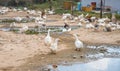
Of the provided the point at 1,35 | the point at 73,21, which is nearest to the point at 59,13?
the point at 73,21

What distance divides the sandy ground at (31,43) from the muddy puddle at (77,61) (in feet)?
2.28

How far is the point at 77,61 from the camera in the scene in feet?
52.3

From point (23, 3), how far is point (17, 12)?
38.4 ft

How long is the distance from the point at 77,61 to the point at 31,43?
554 centimetres

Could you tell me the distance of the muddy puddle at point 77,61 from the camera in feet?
47.6

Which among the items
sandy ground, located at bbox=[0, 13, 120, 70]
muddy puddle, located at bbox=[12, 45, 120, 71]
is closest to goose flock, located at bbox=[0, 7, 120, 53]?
sandy ground, located at bbox=[0, 13, 120, 70]

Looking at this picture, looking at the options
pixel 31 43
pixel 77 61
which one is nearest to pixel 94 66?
pixel 77 61

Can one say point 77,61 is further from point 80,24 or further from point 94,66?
point 80,24

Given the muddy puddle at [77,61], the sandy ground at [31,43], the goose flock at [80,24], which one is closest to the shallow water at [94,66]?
the muddy puddle at [77,61]

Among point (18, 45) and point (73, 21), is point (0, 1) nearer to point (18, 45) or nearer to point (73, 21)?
point (73, 21)

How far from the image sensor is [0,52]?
17.6 m

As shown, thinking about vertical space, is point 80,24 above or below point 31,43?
below

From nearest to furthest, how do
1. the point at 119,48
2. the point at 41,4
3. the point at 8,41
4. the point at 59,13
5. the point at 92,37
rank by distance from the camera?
the point at 119,48 < the point at 8,41 < the point at 92,37 < the point at 59,13 < the point at 41,4

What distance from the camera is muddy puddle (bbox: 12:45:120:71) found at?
14.5m
